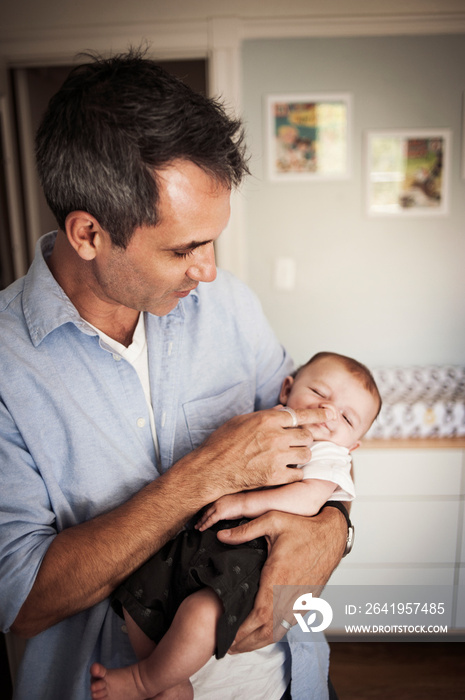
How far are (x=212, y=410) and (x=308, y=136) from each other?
223 centimetres

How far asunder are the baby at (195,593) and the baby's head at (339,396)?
0.13 metres

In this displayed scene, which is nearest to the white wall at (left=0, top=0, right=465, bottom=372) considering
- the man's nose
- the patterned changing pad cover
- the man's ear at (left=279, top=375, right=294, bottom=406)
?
the patterned changing pad cover

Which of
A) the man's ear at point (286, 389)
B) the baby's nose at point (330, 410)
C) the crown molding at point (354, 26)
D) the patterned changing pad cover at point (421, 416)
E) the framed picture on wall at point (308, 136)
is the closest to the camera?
the baby's nose at point (330, 410)

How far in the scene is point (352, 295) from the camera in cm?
312

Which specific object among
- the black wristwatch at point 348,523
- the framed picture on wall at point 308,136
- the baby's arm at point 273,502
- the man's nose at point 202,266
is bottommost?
the black wristwatch at point 348,523

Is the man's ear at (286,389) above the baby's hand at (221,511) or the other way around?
above

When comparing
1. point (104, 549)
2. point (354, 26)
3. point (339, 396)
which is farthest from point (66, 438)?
point (354, 26)

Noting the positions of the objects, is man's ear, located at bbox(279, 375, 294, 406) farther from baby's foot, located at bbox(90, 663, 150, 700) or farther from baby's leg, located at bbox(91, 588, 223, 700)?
baby's foot, located at bbox(90, 663, 150, 700)

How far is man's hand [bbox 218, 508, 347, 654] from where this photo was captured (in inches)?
39.3

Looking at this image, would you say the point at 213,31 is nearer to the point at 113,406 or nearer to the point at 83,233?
the point at 83,233

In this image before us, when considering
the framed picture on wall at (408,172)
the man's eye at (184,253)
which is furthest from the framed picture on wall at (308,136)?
the man's eye at (184,253)

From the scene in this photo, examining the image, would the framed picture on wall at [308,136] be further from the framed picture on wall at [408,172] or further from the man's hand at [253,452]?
the man's hand at [253,452]

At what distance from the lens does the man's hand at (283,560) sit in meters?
1.00

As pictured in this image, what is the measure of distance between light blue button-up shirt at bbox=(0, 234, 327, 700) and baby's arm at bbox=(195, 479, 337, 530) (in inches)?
6.2
